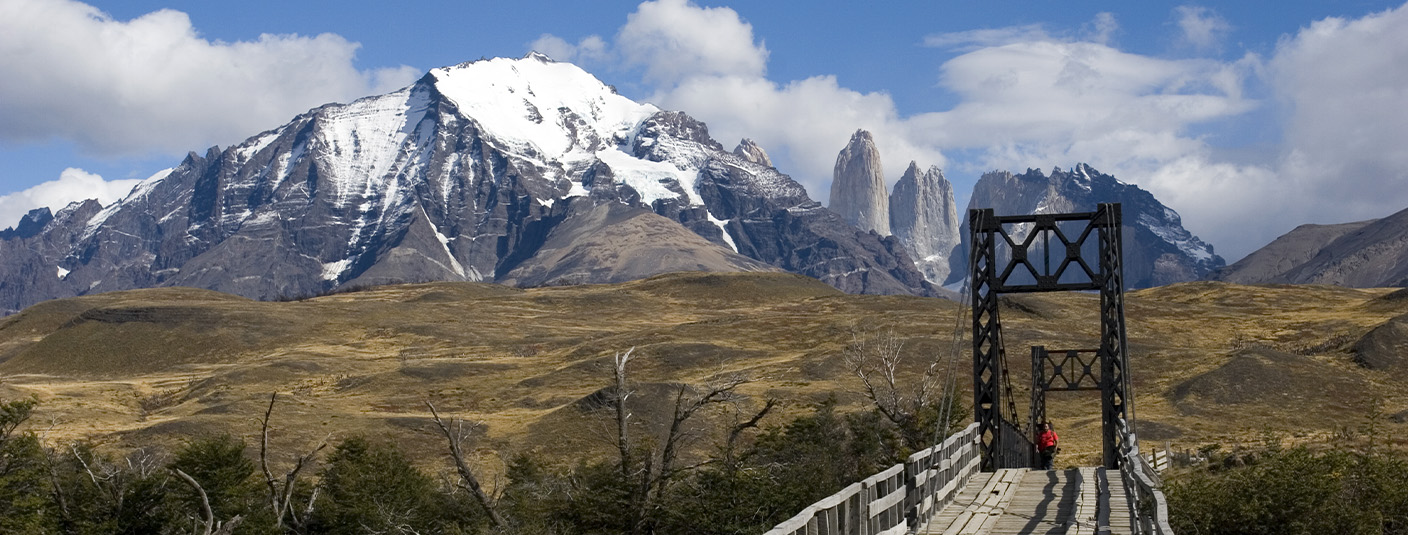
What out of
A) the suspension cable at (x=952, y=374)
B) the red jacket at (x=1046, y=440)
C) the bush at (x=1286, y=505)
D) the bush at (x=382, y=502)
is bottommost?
the bush at (x=382, y=502)

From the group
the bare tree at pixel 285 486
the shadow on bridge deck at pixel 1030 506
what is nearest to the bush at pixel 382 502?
the bare tree at pixel 285 486

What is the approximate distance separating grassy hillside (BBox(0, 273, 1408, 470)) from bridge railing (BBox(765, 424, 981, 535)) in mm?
28702

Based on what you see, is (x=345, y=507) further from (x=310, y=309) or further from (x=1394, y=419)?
(x=310, y=309)

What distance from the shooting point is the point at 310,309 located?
195m

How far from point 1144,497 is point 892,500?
336 cm

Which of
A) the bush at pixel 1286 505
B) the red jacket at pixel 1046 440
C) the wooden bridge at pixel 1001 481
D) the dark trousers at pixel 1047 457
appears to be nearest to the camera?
the wooden bridge at pixel 1001 481

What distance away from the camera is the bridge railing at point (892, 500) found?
14.1m

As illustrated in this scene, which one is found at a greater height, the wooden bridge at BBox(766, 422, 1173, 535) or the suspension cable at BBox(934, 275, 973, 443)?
the suspension cable at BBox(934, 275, 973, 443)

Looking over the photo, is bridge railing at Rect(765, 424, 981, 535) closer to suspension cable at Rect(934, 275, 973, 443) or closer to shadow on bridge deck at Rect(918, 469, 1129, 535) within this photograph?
shadow on bridge deck at Rect(918, 469, 1129, 535)

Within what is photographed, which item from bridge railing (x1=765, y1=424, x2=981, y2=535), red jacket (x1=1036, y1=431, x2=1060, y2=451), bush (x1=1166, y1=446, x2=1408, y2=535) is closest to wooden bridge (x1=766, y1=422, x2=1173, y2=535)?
bridge railing (x1=765, y1=424, x2=981, y2=535)

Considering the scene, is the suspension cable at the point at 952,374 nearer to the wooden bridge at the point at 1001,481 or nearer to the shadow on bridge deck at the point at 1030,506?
the wooden bridge at the point at 1001,481

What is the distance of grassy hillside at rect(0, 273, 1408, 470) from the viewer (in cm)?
8412

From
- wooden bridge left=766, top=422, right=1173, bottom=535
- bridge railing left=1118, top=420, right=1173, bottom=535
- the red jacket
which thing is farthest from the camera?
the red jacket

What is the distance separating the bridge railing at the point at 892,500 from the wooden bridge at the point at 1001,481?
0.06 feet
